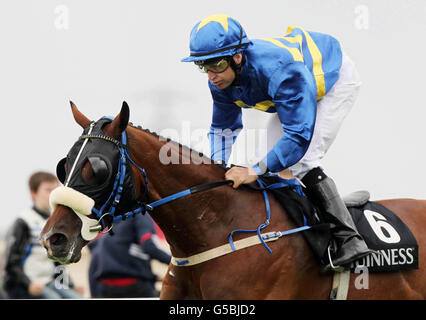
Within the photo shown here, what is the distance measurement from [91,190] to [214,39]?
3.37 feet

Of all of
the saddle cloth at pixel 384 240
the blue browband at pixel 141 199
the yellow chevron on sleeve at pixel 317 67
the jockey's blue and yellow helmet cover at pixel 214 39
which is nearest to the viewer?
the blue browband at pixel 141 199

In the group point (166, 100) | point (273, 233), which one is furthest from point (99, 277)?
point (166, 100)

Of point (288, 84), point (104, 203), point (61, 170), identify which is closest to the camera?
point (104, 203)

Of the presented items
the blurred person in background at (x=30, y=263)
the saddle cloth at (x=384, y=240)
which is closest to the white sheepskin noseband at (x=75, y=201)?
the saddle cloth at (x=384, y=240)

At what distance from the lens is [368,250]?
3.71 m

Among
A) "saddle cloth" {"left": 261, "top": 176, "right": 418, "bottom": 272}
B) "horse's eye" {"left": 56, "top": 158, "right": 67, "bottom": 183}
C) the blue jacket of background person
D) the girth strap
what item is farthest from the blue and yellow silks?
the blue jacket of background person

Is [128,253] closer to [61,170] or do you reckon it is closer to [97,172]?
[61,170]

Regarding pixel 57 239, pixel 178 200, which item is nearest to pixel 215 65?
pixel 178 200

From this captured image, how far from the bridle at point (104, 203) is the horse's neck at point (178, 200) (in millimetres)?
46

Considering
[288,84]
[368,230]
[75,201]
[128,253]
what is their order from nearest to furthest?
[75,201] < [288,84] < [368,230] < [128,253]

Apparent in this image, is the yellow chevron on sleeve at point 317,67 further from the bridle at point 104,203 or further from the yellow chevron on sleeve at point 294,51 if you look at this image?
the bridle at point 104,203

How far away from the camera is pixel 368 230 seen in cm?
390

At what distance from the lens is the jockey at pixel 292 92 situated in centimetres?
357
